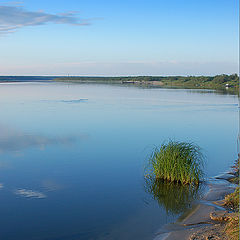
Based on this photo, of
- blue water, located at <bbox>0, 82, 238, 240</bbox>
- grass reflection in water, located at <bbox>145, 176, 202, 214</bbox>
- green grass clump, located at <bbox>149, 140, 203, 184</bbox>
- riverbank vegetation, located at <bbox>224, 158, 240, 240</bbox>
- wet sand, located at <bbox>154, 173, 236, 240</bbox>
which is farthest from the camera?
green grass clump, located at <bbox>149, 140, 203, 184</bbox>

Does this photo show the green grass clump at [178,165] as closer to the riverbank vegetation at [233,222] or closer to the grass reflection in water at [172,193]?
the grass reflection in water at [172,193]

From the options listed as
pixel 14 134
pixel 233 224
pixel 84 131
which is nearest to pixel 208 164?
pixel 233 224

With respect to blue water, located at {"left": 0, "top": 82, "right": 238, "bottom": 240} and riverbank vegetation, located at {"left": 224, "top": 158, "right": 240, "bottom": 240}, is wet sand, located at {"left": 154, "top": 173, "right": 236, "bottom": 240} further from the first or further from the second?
blue water, located at {"left": 0, "top": 82, "right": 238, "bottom": 240}

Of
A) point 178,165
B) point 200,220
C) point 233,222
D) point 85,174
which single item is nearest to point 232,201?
point 200,220

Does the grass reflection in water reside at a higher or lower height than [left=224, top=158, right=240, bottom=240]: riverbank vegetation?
lower

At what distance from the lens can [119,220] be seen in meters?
7.91

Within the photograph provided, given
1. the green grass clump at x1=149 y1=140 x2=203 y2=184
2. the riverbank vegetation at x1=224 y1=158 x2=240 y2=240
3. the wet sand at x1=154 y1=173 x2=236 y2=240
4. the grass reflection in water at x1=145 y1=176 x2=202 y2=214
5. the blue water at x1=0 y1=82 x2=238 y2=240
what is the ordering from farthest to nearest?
1. the green grass clump at x1=149 y1=140 x2=203 y2=184
2. the grass reflection in water at x1=145 y1=176 x2=202 y2=214
3. the blue water at x1=0 y1=82 x2=238 y2=240
4. the wet sand at x1=154 y1=173 x2=236 y2=240
5. the riverbank vegetation at x1=224 y1=158 x2=240 y2=240

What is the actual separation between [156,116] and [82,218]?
18.7 meters

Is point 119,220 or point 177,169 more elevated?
point 177,169

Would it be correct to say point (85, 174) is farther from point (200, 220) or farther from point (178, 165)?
point (200, 220)

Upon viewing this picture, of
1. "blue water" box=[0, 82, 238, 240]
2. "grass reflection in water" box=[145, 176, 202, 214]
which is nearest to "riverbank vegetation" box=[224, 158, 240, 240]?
"grass reflection in water" box=[145, 176, 202, 214]

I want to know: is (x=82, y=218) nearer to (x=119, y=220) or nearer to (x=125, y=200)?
(x=119, y=220)

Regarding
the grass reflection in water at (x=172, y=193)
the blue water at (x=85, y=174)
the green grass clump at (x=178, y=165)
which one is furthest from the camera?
the green grass clump at (x=178, y=165)

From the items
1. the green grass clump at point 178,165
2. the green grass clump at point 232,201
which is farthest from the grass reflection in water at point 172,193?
the green grass clump at point 232,201
